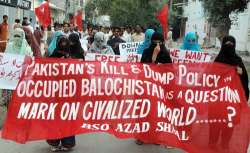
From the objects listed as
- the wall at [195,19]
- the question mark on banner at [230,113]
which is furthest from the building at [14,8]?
the wall at [195,19]

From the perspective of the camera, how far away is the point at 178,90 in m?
6.68

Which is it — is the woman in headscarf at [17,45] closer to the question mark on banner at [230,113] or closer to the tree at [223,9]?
the question mark on banner at [230,113]

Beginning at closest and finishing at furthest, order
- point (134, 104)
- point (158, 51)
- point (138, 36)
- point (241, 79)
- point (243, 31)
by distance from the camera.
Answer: point (134, 104) < point (241, 79) < point (158, 51) < point (138, 36) < point (243, 31)

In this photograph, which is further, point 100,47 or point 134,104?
point 100,47

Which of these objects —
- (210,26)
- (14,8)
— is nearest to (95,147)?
(14,8)

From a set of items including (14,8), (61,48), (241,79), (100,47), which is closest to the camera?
(241,79)

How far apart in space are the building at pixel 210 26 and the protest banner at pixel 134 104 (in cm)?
2564

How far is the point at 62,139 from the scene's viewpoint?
735 centimetres

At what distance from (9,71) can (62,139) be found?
2.33 m

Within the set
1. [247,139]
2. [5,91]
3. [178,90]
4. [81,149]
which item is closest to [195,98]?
[178,90]

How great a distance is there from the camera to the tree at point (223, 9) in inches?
1045

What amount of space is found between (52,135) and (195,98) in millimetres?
1677

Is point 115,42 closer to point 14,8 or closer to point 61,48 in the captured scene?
point 61,48

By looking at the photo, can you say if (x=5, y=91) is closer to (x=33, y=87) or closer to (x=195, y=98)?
(x=33, y=87)
